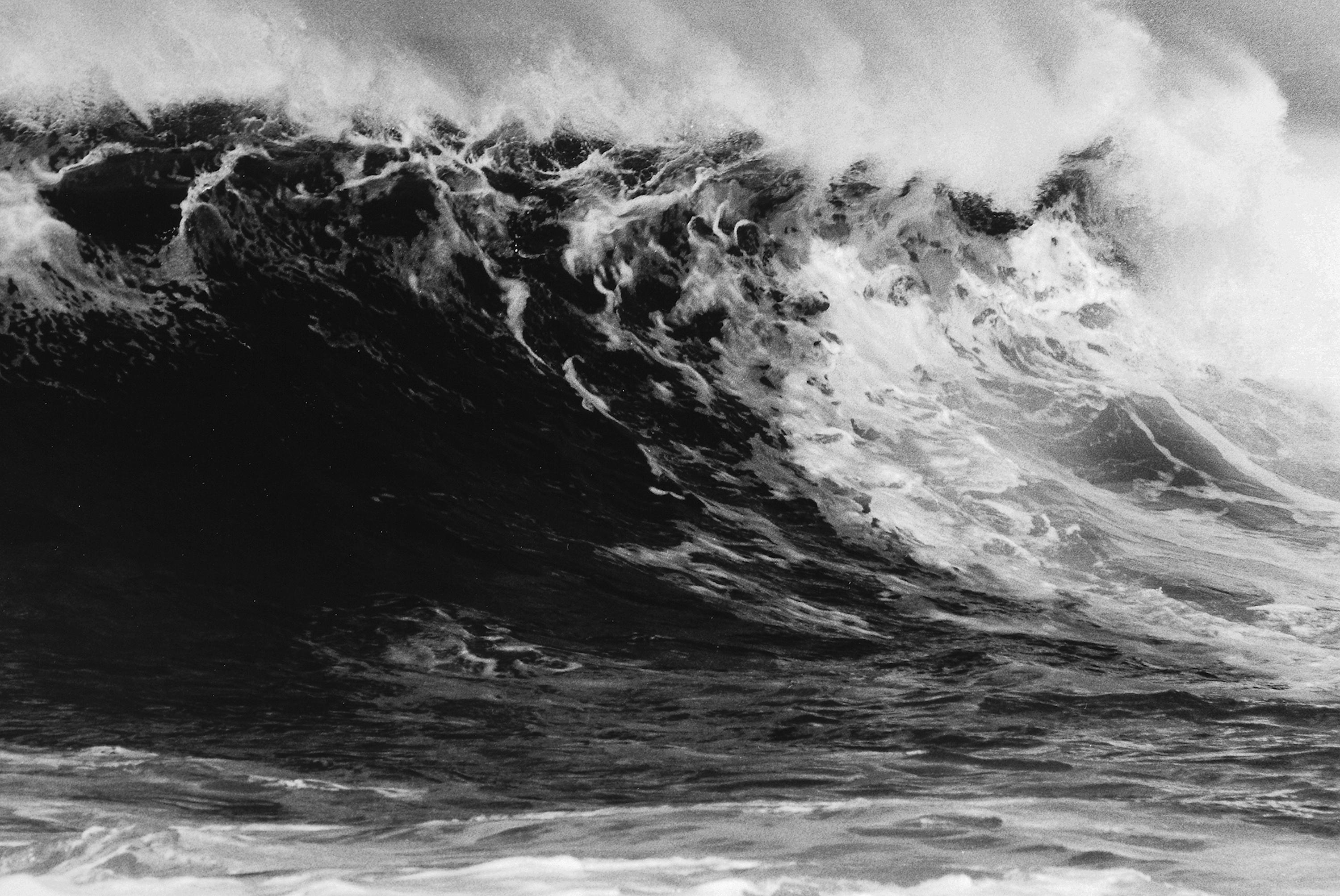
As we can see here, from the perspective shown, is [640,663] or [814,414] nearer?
[640,663]

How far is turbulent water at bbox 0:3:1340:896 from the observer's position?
4160 mm

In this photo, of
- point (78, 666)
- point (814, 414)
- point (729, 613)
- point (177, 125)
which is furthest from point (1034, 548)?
point (177, 125)

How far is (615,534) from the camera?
7.55 metres

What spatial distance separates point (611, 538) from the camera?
750 cm

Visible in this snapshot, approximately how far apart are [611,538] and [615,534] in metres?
0.06

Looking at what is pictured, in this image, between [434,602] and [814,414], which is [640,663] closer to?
[434,602]

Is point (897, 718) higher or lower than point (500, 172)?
lower

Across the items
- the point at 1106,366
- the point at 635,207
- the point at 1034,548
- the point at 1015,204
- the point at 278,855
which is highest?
the point at 1015,204

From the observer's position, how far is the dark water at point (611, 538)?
4227 millimetres

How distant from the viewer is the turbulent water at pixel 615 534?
4.16 m

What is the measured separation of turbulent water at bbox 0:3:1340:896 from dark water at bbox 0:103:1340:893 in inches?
1.4

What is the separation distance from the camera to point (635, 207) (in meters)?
10.2

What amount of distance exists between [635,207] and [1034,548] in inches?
190

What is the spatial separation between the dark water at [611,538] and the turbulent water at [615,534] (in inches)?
1.4
